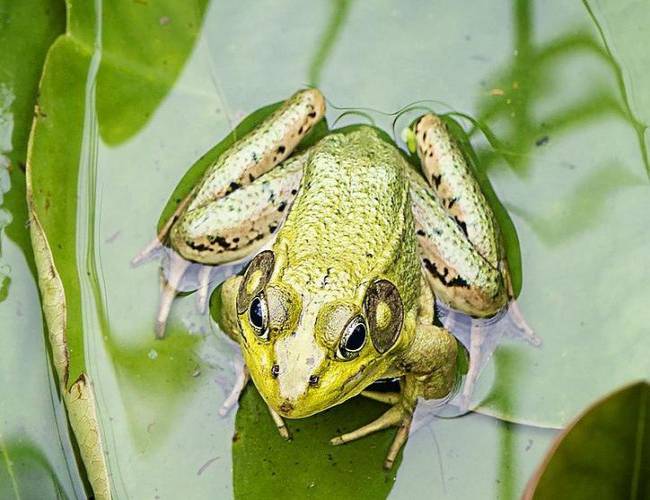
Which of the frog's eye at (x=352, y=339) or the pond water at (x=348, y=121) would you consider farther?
the pond water at (x=348, y=121)

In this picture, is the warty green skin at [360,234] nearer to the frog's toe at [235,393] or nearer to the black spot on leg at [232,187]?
the black spot on leg at [232,187]

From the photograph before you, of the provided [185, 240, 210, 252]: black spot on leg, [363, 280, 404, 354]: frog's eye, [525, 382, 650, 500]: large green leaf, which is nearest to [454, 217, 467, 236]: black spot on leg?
[363, 280, 404, 354]: frog's eye

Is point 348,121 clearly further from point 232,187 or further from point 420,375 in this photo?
point 420,375

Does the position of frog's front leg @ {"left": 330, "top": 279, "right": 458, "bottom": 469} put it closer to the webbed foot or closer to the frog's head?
the webbed foot

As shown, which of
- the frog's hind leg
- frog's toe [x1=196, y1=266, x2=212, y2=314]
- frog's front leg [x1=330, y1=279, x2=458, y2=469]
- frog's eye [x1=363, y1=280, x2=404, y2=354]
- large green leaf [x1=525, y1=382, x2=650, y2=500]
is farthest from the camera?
frog's toe [x1=196, y1=266, x2=212, y2=314]

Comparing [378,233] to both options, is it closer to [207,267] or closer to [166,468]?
[207,267]

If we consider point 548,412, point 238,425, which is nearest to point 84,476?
point 238,425

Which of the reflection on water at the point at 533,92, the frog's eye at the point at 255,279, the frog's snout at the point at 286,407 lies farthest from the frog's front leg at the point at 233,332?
the reflection on water at the point at 533,92
